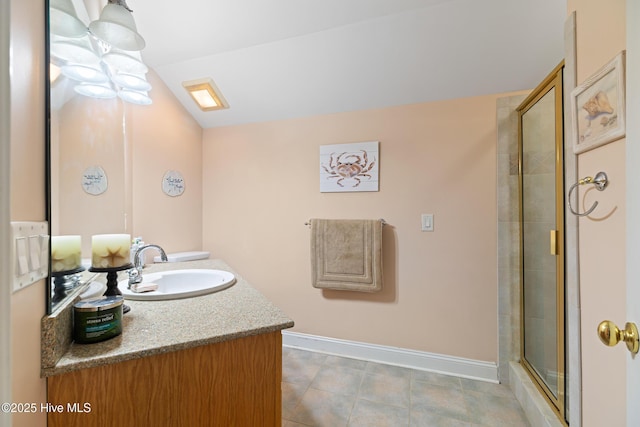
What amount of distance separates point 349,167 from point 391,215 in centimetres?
50

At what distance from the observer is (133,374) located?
653mm

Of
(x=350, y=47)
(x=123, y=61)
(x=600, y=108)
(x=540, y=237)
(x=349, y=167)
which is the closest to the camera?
(x=600, y=108)

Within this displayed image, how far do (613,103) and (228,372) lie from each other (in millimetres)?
1383

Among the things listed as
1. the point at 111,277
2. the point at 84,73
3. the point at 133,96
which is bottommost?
the point at 111,277

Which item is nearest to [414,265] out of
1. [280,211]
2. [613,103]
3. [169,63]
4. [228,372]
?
[280,211]

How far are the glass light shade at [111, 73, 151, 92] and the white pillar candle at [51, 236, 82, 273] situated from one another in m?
0.96

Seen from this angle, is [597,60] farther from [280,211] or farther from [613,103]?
[280,211]

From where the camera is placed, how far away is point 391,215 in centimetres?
192

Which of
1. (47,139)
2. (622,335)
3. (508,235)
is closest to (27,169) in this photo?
(47,139)

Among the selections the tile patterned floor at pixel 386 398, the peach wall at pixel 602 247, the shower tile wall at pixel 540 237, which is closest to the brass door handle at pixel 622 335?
the peach wall at pixel 602 247

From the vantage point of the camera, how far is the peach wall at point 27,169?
0.46 m

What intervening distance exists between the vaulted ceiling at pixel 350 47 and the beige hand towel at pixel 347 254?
94cm

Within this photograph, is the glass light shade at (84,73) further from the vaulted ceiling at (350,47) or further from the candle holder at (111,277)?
the candle holder at (111,277)

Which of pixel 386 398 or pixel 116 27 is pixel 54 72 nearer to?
pixel 116 27
